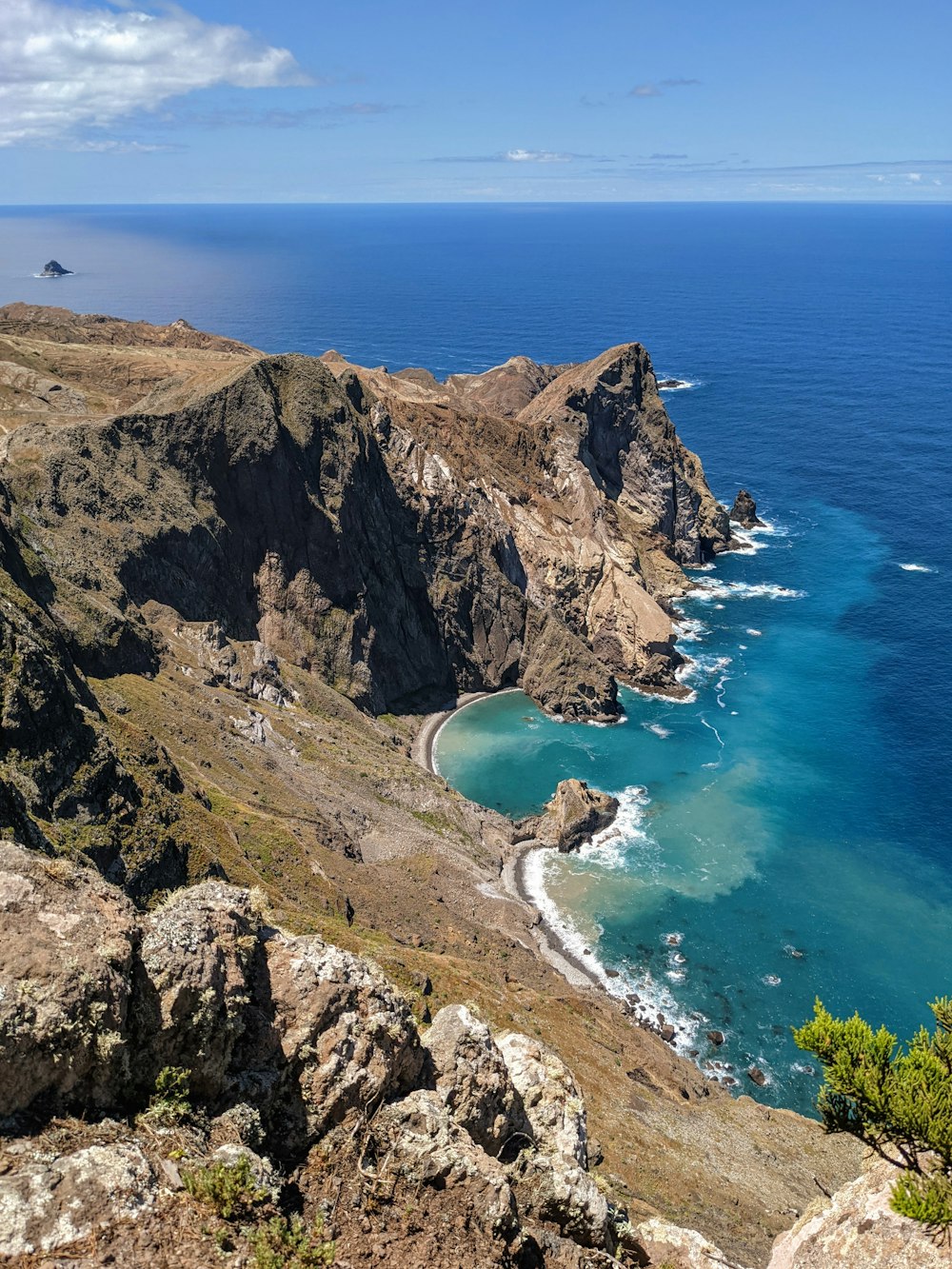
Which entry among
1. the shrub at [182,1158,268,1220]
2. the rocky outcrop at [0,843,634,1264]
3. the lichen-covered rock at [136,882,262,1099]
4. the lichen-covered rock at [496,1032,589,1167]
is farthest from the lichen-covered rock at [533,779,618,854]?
the shrub at [182,1158,268,1220]

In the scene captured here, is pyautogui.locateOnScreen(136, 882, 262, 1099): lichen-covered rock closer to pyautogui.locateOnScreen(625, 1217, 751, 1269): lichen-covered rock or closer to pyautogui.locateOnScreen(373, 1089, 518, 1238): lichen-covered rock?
pyautogui.locateOnScreen(373, 1089, 518, 1238): lichen-covered rock

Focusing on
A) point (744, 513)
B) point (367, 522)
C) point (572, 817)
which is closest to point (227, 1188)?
point (572, 817)

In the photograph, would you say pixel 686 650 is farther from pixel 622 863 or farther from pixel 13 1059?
pixel 13 1059

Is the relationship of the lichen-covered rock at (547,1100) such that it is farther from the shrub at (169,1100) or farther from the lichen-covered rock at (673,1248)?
the shrub at (169,1100)

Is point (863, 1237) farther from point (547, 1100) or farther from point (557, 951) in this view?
point (557, 951)

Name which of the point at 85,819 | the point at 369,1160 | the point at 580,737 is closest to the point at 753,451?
the point at 580,737

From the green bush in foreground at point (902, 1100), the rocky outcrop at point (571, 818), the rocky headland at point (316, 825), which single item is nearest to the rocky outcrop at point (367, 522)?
the rocky headland at point (316, 825)
